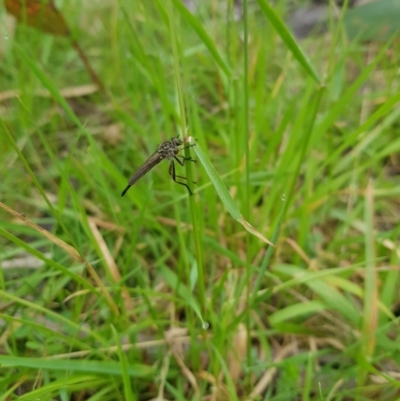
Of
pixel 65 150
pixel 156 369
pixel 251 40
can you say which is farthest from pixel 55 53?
pixel 156 369

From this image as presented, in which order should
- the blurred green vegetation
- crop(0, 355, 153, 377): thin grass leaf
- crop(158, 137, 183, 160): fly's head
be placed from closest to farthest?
crop(0, 355, 153, 377): thin grass leaf < the blurred green vegetation < crop(158, 137, 183, 160): fly's head

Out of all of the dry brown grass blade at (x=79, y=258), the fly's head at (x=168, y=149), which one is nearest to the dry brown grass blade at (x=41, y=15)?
the fly's head at (x=168, y=149)

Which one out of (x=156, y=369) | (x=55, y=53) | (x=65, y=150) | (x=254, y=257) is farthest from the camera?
(x=55, y=53)

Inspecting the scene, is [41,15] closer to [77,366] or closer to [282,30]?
[282,30]

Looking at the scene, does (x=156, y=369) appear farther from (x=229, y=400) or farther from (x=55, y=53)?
(x=55, y=53)

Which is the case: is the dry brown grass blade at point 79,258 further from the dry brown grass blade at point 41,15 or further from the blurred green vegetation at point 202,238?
the dry brown grass blade at point 41,15

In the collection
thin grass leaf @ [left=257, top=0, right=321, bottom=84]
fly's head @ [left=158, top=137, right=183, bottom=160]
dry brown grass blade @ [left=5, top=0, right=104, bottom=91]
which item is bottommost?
thin grass leaf @ [left=257, top=0, right=321, bottom=84]

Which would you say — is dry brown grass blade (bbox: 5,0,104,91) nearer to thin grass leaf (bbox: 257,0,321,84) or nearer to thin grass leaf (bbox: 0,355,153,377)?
thin grass leaf (bbox: 257,0,321,84)

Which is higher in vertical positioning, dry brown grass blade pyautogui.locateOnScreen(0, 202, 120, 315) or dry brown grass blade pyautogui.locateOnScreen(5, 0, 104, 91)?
dry brown grass blade pyautogui.locateOnScreen(5, 0, 104, 91)

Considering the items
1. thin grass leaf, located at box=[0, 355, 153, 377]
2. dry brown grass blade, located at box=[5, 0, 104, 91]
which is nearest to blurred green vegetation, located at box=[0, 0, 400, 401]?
thin grass leaf, located at box=[0, 355, 153, 377]

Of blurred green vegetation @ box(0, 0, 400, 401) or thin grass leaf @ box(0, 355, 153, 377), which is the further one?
blurred green vegetation @ box(0, 0, 400, 401)

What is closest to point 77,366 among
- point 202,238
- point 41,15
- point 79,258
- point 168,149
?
point 79,258
